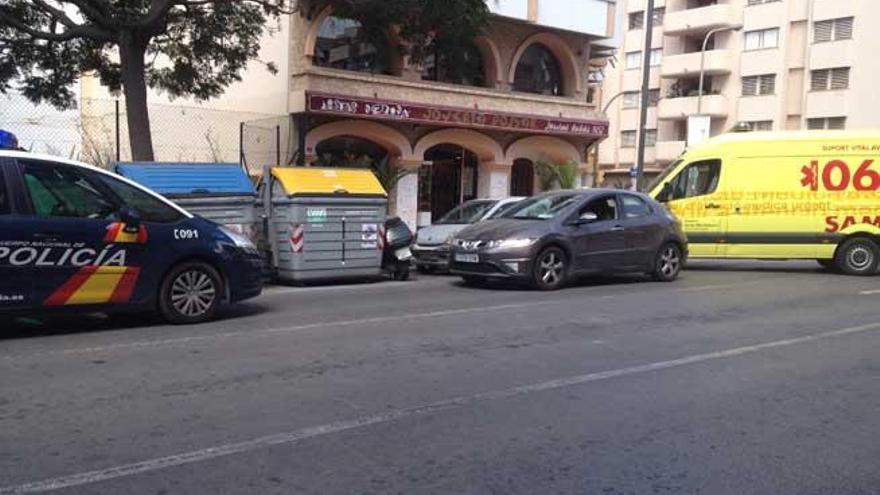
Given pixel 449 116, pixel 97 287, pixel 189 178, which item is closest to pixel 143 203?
pixel 97 287

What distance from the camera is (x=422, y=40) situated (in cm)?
1554

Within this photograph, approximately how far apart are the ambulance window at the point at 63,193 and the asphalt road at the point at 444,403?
1199 mm

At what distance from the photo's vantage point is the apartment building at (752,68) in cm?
4616

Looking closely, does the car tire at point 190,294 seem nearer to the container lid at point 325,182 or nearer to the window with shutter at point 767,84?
the container lid at point 325,182

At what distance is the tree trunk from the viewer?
1414cm

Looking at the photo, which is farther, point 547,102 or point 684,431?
point 547,102

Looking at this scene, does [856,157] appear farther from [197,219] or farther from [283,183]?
[197,219]

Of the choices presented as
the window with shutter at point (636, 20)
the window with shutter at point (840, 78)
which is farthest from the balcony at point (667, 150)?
the window with shutter at point (840, 78)

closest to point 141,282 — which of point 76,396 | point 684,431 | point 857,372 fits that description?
point 76,396

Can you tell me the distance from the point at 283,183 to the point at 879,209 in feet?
34.2

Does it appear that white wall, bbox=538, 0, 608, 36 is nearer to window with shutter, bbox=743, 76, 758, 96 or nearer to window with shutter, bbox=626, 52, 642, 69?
window with shutter, bbox=743, 76, 758, 96

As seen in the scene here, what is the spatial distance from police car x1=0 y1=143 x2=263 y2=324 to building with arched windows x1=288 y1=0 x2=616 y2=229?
31.4 feet

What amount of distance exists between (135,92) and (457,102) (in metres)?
10.4

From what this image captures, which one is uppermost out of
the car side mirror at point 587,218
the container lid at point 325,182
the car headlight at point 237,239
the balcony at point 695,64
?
the balcony at point 695,64
